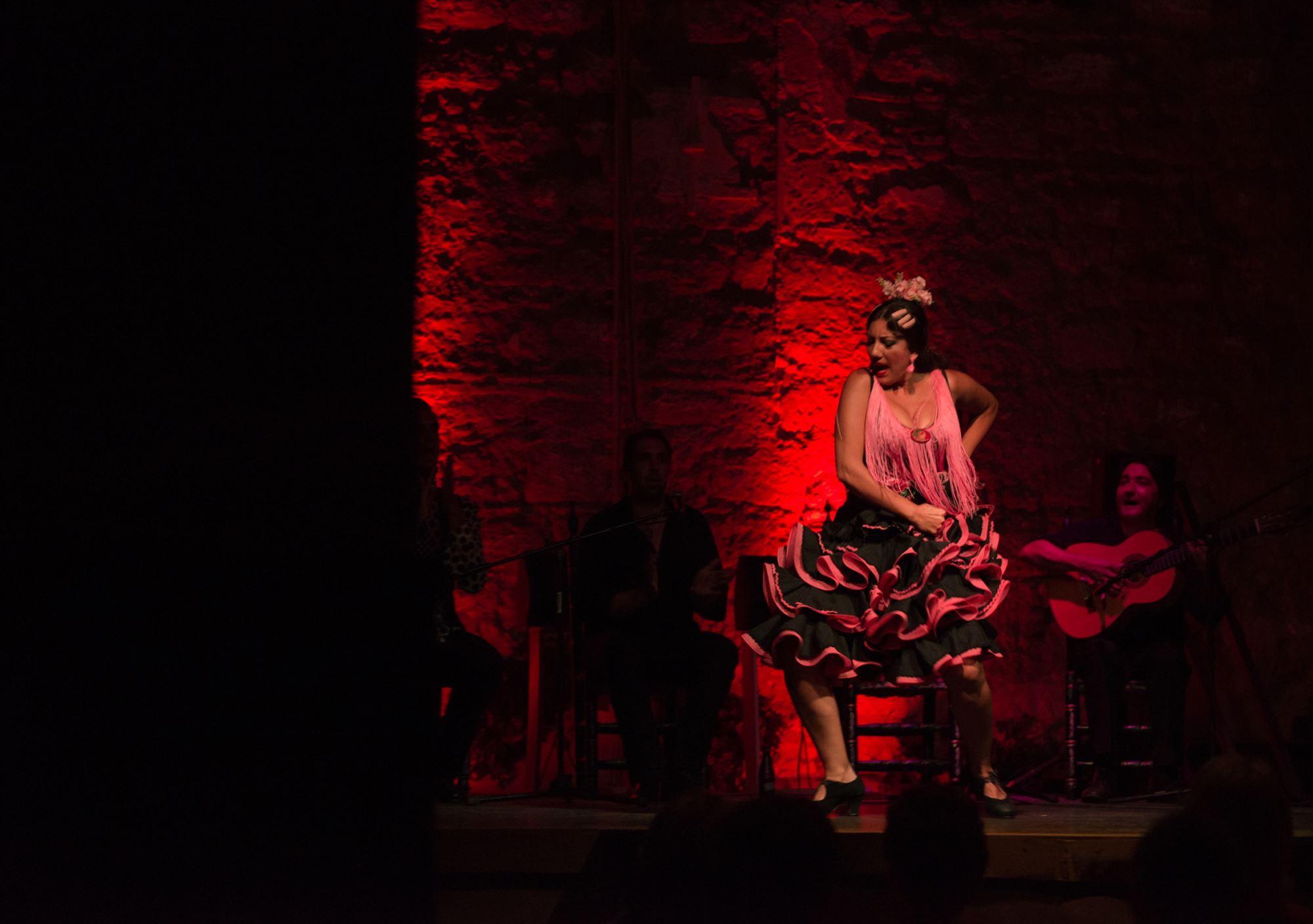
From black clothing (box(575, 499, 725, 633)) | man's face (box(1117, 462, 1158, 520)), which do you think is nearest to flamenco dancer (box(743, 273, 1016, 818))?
black clothing (box(575, 499, 725, 633))

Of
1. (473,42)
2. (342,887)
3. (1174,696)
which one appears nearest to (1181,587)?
(1174,696)

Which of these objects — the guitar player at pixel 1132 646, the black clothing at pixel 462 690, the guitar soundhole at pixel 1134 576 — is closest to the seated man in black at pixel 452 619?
the black clothing at pixel 462 690

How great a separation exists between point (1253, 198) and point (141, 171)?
561 cm

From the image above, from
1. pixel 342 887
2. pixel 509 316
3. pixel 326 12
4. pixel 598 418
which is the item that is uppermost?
pixel 509 316

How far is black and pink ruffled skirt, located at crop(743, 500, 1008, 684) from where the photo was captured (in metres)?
4.16

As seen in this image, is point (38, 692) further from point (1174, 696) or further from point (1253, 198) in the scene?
point (1253, 198)

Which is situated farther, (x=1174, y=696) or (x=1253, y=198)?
(x=1253, y=198)

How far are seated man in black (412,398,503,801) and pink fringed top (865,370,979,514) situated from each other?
133 cm

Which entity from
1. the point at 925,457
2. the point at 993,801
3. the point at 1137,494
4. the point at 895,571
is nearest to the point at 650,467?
the point at 925,457

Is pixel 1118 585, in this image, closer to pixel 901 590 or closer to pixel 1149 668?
pixel 1149 668

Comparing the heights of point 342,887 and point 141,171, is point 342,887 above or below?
below

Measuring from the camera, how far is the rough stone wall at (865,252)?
5758mm

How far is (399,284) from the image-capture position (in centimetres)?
157

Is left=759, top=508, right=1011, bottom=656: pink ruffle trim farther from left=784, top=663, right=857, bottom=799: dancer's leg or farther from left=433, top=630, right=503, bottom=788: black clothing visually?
left=433, top=630, right=503, bottom=788: black clothing
